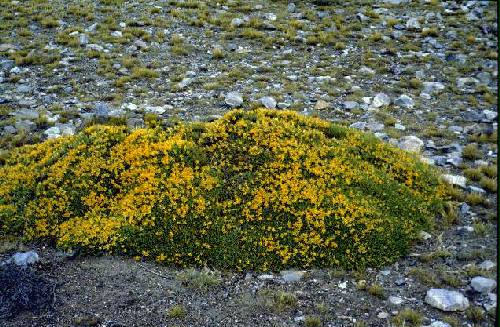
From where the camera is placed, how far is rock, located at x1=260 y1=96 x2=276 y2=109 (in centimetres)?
1328

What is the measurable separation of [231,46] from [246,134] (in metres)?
8.61

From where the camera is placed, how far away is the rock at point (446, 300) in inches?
278

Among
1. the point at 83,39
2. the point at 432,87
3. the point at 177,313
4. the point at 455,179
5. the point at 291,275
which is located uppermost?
the point at 83,39

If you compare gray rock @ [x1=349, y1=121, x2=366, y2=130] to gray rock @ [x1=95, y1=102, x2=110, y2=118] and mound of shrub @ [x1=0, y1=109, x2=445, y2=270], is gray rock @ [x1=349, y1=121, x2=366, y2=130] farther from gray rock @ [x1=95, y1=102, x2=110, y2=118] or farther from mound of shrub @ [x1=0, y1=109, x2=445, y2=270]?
gray rock @ [x1=95, y1=102, x2=110, y2=118]

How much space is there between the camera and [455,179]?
10094mm

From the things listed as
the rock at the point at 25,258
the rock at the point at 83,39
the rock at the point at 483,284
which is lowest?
the rock at the point at 25,258

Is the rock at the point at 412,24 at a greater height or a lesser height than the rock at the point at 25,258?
greater

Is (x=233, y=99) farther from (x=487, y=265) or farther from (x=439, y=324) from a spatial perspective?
(x=439, y=324)

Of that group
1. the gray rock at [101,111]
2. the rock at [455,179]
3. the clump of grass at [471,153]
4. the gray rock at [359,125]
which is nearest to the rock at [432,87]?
the gray rock at [359,125]

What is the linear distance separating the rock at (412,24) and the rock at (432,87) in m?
4.54

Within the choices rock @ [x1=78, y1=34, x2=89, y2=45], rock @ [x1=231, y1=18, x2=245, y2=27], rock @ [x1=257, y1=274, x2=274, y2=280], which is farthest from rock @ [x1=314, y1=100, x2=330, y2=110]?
rock @ [x1=78, y1=34, x2=89, y2=45]

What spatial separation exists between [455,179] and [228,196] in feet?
14.9

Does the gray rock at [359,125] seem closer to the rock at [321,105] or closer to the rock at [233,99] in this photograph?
the rock at [321,105]

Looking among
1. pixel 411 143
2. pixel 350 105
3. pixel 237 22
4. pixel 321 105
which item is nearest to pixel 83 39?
pixel 237 22
